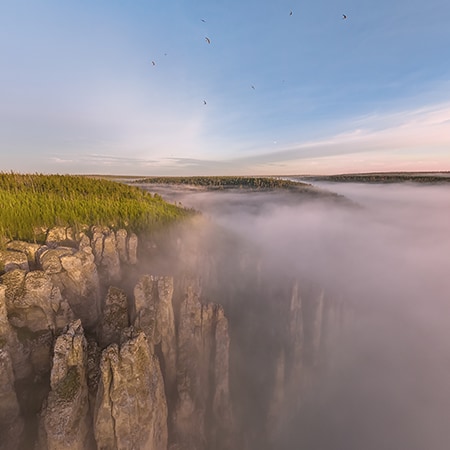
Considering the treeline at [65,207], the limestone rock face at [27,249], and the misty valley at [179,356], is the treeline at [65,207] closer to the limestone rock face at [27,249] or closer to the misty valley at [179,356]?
the misty valley at [179,356]

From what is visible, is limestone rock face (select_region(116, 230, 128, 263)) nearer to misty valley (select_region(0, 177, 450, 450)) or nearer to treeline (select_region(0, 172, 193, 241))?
misty valley (select_region(0, 177, 450, 450))

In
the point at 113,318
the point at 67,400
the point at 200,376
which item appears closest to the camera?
the point at 67,400

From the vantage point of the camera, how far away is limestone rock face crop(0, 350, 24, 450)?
11516 mm

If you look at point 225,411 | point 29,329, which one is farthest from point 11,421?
point 225,411

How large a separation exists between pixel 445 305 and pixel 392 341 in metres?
105

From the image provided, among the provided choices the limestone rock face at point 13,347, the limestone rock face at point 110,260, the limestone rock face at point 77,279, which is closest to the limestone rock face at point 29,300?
the limestone rock face at point 13,347

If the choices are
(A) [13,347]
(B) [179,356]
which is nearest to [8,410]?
(A) [13,347]

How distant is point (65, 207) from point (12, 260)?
968 centimetres

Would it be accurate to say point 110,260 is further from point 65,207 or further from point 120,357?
point 120,357

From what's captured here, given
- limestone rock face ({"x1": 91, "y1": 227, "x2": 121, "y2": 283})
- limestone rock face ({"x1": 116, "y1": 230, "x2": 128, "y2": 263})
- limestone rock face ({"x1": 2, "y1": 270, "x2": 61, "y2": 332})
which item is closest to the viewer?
limestone rock face ({"x1": 2, "y1": 270, "x2": 61, "y2": 332})

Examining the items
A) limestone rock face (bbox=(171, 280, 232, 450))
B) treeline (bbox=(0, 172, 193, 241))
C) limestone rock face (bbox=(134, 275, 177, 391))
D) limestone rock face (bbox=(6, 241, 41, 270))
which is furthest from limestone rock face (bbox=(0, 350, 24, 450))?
treeline (bbox=(0, 172, 193, 241))

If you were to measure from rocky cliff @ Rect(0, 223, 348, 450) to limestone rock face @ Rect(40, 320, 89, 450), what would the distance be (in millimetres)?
45

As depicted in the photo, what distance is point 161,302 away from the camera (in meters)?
16.8

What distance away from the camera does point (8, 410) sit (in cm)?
1178
